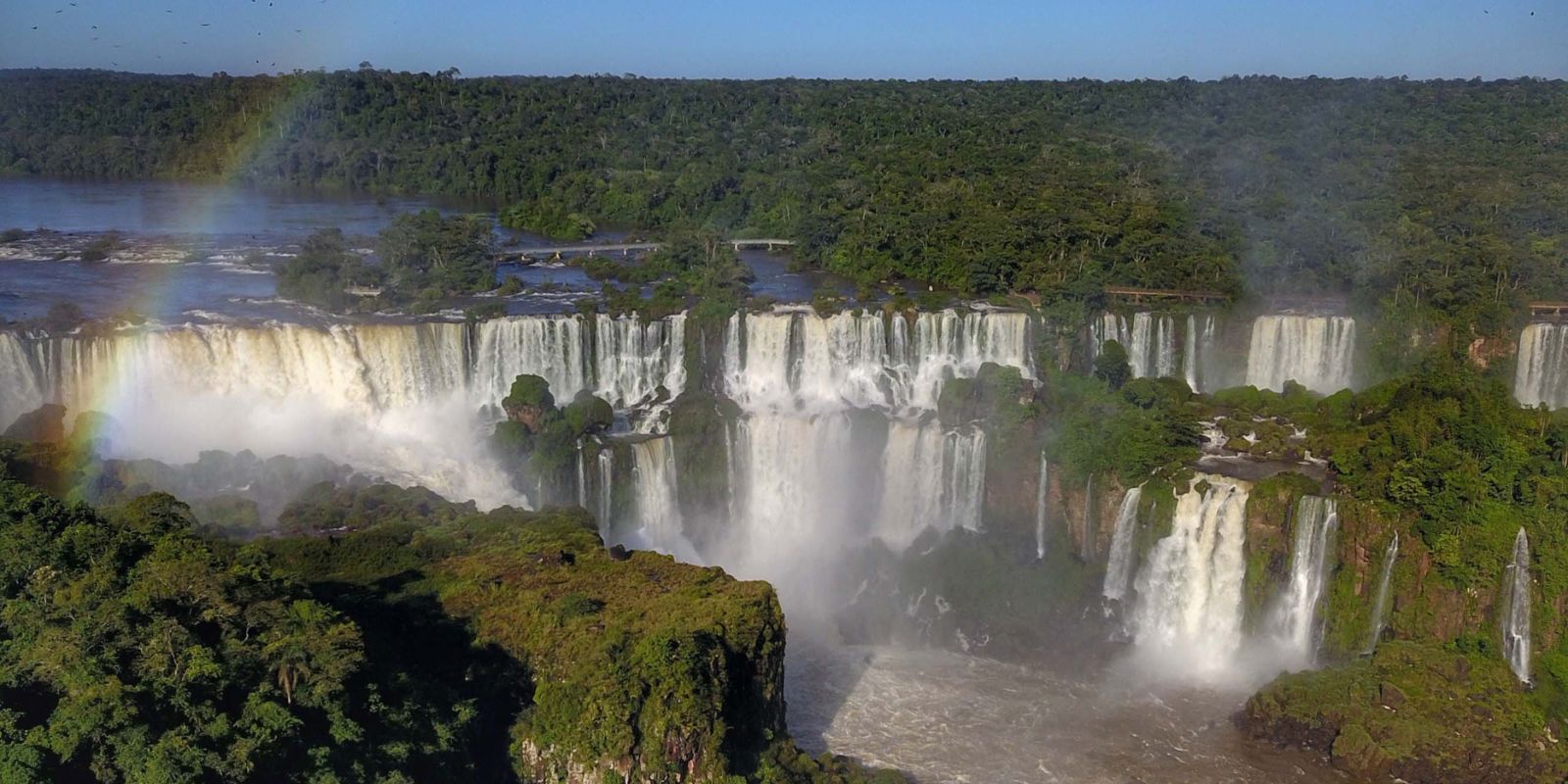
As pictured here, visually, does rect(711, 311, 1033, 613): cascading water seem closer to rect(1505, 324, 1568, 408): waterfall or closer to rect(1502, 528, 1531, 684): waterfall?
rect(1502, 528, 1531, 684): waterfall

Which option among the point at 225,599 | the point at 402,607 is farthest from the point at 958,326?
the point at 225,599

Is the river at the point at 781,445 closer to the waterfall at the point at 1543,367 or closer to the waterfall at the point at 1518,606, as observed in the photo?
the waterfall at the point at 1518,606

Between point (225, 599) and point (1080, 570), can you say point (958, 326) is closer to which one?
point (1080, 570)

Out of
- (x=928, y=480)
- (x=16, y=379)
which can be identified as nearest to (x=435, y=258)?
(x=16, y=379)

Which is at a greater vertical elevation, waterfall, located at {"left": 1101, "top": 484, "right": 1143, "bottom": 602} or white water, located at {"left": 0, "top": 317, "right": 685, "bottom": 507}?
white water, located at {"left": 0, "top": 317, "right": 685, "bottom": 507}

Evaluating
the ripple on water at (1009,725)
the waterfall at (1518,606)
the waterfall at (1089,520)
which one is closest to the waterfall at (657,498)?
the ripple on water at (1009,725)

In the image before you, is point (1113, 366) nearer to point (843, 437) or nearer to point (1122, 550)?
point (1122, 550)

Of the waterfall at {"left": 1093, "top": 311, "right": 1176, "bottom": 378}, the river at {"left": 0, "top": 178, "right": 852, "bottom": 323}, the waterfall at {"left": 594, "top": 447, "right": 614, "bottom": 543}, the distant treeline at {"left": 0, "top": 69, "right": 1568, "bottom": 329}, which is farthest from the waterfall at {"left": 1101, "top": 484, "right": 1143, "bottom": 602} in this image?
the river at {"left": 0, "top": 178, "right": 852, "bottom": 323}
